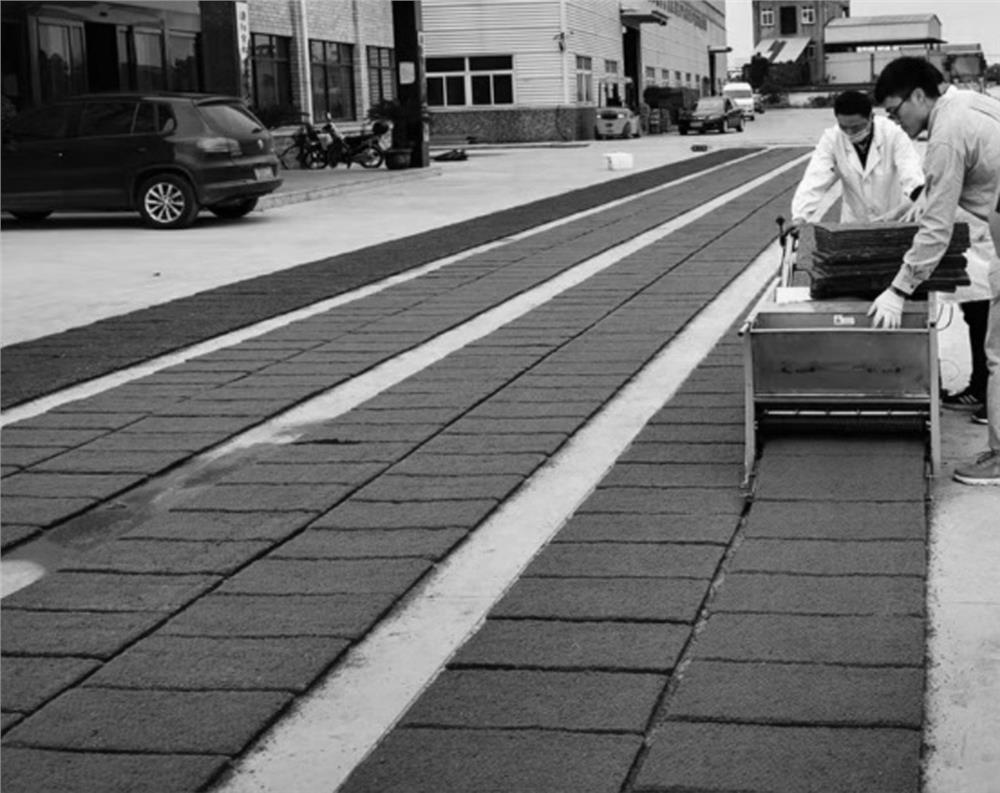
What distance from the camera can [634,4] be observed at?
6731 cm

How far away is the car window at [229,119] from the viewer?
66.9 ft

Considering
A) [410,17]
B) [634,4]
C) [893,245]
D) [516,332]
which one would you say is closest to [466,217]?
[516,332]

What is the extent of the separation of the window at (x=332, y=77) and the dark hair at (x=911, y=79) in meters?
32.9

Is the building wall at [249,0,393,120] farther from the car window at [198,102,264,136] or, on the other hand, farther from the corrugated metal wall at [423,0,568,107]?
the car window at [198,102,264,136]

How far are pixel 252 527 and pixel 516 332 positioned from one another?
15.8 feet

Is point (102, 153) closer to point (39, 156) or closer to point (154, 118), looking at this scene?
point (154, 118)

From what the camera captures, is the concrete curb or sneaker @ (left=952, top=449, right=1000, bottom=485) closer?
sneaker @ (left=952, top=449, right=1000, bottom=485)

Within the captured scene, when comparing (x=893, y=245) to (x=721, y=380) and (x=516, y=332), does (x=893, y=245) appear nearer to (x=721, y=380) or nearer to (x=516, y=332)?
(x=721, y=380)

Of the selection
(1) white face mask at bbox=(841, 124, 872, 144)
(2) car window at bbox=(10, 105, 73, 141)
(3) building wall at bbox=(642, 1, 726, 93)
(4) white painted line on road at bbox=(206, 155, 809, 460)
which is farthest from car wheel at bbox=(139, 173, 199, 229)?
(3) building wall at bbox=(642, 1, 726, 93)

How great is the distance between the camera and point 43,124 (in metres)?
20.9

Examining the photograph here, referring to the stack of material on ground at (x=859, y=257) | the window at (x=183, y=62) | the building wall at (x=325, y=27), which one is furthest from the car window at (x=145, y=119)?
the building wall at (x=325, y=27)

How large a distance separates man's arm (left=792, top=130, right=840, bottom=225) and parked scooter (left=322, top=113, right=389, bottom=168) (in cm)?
2619

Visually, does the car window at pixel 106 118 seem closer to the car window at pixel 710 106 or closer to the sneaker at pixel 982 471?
the sneaker at pixel 982 471

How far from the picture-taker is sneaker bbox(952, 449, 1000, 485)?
6578 millimetres
